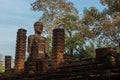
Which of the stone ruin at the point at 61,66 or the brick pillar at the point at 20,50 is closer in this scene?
the stone ruin at the point at 61,66

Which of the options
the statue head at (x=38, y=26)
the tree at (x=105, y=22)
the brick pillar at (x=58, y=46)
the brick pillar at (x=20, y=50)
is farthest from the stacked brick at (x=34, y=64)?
the tree at (x=105, y=22)

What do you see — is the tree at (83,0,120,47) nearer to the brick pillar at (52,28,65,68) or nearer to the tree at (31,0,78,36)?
the tree at (31,0,78,36)

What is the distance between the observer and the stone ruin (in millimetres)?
10516

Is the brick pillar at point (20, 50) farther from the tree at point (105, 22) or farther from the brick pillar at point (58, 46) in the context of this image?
the tree at point (105, 22)

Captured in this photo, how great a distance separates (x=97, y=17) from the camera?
3148 cm

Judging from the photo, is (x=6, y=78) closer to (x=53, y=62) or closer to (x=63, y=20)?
(x=53, y=62)

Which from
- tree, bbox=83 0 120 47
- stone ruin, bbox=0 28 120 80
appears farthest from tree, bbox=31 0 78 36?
stone ruin, bbox=0 28 120 80

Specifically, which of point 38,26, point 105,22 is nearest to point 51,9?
point 105,22

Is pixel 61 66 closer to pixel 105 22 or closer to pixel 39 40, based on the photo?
pixel 39 40

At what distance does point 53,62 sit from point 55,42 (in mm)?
793

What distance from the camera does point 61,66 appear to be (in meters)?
13.0

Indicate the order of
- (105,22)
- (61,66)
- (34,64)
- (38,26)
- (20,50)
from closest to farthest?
1. (61,66)
2. (34,64)
3. (38,26)
4. (20,50)
5. (105,22)

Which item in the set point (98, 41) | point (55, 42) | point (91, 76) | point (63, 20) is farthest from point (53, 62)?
point (63, 20)

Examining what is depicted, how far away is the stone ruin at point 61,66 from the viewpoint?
10516 millimetres
